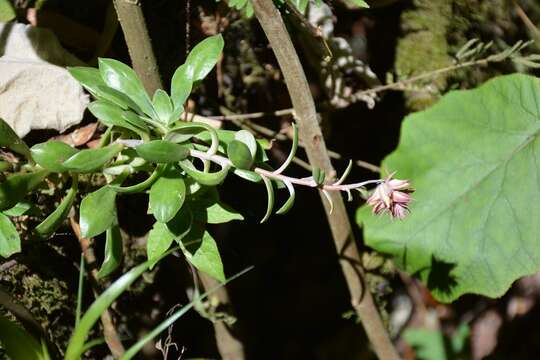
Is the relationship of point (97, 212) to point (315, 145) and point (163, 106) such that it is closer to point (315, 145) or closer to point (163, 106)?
point (163, 106)

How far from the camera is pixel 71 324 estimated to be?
134 centimetres

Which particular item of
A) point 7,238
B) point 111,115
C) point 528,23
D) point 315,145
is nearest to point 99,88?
point 111,115

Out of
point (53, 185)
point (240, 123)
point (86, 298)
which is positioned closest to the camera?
point (53, 185)

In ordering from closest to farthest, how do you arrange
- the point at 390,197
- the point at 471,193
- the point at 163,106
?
the point at 390,197 < the point at 163,106 < the point at 471,193

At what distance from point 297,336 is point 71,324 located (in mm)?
863

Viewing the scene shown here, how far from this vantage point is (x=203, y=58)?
100cm

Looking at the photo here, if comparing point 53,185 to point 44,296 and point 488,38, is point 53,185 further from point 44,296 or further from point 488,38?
point 488,38

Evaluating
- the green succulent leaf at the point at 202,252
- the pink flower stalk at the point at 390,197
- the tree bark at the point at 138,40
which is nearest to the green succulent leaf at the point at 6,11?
the tree bark at the point at 138,40

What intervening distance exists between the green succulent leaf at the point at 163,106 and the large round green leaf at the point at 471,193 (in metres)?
0.76

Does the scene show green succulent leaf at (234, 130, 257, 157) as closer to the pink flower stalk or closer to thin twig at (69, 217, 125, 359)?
the pink flower stalk

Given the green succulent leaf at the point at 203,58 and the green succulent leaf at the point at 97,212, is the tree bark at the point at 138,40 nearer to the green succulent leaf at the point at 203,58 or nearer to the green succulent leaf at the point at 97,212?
the green succulent leaf at the point at 203,58

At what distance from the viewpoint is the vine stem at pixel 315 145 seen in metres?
1.08

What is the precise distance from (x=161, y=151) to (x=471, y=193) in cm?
95

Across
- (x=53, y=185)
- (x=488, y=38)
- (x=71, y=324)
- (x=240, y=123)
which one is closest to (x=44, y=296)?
(x=71, y=324)
